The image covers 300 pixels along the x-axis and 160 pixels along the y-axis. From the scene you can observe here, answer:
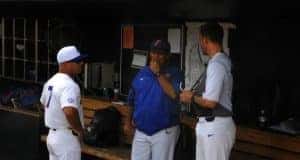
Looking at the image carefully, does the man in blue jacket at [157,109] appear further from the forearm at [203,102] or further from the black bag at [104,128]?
the black bag at [104,128]

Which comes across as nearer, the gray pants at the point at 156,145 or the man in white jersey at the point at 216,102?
the man in white jersey at the point at 216,102

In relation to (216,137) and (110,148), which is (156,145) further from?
(110,148)

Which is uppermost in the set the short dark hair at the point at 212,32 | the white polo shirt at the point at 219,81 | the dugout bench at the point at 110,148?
the short dark hair at the point at 212,32

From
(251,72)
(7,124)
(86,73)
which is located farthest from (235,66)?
(7,124)

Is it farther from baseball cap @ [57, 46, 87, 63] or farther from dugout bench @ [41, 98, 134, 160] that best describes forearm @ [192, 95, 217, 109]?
dugout bench @ [41, 98, 134, 160]

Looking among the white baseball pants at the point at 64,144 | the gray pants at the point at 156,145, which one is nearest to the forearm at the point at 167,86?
the gray pants at the point at 156,145

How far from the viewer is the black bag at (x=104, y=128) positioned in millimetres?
6781

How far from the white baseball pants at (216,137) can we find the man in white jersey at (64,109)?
114 centimetres

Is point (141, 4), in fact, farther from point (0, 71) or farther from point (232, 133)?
point (0, 71)

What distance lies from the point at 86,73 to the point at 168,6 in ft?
8.39

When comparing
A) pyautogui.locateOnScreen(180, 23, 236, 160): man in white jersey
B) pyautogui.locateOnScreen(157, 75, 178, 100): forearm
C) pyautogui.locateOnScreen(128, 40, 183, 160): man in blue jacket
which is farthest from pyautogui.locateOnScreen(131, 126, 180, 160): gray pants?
pyautogui.locateOnScreen(180, 23, 236, 160): man in white jersey

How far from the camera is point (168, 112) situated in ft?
17.8

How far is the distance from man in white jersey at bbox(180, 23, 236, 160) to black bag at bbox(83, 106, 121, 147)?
2263 millimetres

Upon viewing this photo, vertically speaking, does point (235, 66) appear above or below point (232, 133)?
above
